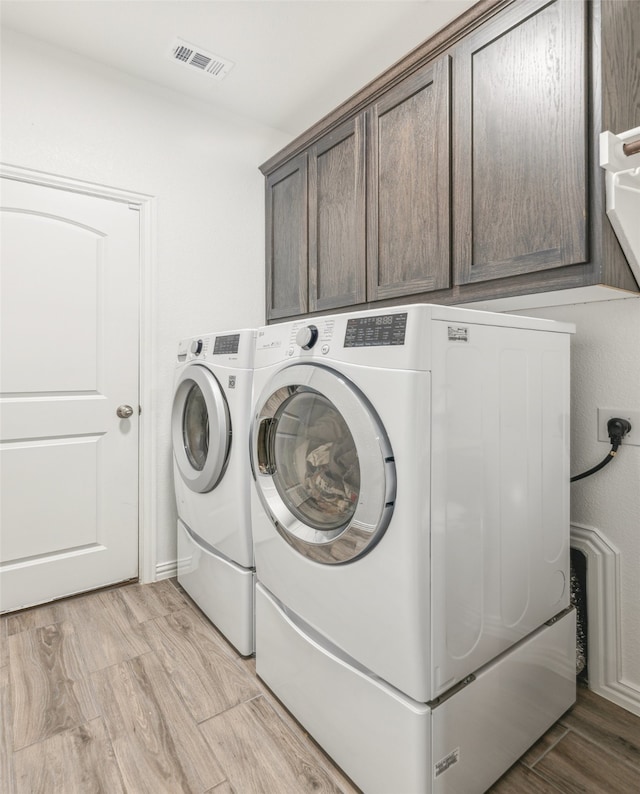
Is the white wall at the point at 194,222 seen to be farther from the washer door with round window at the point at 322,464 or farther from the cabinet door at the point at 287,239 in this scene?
the washer door with round window at the point at 322,464

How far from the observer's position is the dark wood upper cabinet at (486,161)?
1229 millimetres

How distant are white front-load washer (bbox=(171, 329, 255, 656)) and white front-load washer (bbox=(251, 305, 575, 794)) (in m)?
0.23

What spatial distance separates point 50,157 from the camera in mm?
2107

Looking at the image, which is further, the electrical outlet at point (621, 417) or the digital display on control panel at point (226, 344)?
the digital display on control panel at point (226, 344)

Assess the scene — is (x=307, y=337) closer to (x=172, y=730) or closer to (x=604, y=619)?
(x=172, y=730)

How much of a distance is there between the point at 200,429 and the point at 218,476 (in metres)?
0.35

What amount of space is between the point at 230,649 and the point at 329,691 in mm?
689

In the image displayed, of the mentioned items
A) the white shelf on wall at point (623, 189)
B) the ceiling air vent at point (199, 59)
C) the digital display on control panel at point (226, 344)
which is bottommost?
the digital display on control panel at point (226, 344)

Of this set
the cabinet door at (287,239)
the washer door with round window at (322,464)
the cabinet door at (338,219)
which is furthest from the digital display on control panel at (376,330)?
the cabinet door at (287,239)

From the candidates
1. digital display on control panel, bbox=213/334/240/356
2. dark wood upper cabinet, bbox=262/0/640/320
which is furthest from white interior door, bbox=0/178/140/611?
dark wood upper cabinet, bbox=262/0/640/320

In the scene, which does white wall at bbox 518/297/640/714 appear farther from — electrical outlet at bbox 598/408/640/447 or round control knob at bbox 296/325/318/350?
round control knob at bbox 296/325/318/350

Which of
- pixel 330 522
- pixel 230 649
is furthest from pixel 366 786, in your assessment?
pixel 230 649

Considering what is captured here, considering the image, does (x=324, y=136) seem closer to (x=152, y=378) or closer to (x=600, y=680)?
(x=152, y=378)

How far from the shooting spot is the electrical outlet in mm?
1481
